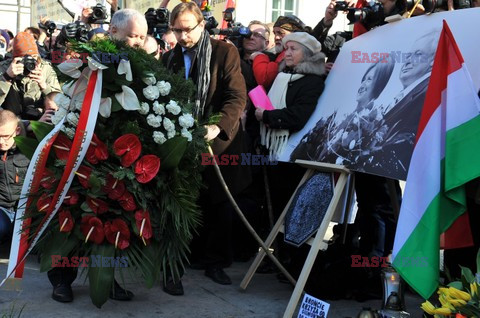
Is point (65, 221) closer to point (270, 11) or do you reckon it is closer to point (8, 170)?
point (8, 170)

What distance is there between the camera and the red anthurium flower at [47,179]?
455 centimetres

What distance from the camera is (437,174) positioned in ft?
12.4

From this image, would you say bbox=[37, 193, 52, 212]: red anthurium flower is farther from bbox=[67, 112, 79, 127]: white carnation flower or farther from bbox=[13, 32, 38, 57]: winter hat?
bbox=[13, 32, 38, 57]: winter hat

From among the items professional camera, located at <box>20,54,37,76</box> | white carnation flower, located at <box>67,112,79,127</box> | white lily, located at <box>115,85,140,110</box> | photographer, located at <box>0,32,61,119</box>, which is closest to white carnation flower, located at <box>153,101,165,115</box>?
white lily, located at <box>115,85,140,110</box>

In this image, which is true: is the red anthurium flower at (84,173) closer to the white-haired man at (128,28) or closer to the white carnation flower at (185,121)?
the white carnation flower at (185,121)

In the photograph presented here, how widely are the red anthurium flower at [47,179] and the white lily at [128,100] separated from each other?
0.62 m

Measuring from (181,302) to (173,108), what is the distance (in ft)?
4.46

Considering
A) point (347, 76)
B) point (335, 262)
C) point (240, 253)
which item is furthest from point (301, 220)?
point (240, 253)

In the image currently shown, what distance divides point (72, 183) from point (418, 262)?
2.17 metres

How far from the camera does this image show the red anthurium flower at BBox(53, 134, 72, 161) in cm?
455

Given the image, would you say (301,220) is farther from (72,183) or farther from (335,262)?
(72,183)

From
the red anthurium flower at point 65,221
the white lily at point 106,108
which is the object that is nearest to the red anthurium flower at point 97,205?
the red anthurium flower at point 65,221

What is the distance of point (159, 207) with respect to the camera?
4641 millimetres

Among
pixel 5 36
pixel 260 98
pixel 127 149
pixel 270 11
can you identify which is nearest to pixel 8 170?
pixel 127 149
